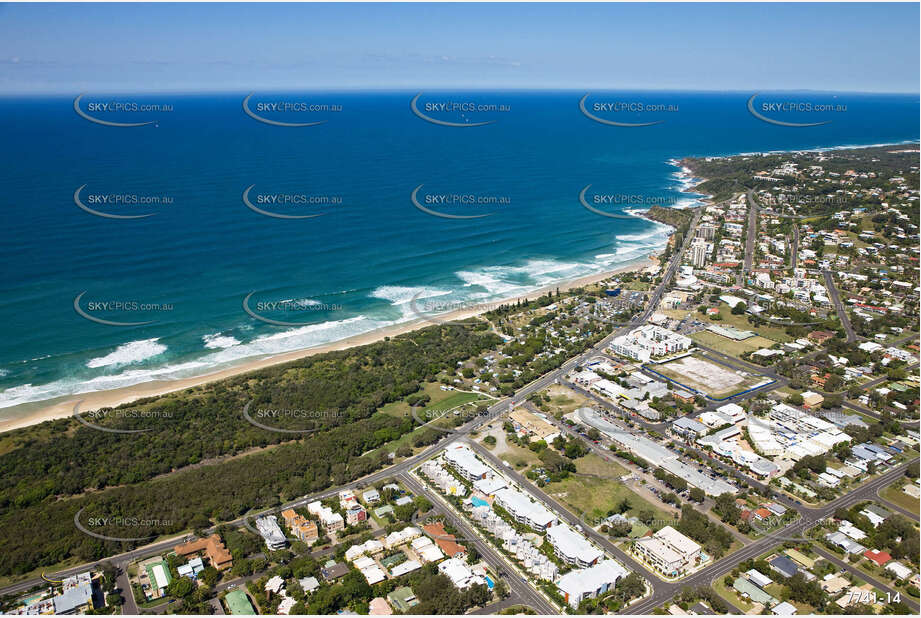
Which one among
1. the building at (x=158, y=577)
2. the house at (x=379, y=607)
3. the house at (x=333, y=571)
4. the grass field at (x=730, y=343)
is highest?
the grass field at (x=730, y=343)

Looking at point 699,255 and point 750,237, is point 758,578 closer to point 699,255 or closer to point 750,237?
point 699,255

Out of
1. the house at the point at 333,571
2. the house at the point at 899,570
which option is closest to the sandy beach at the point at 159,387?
the house at the point at 333,571

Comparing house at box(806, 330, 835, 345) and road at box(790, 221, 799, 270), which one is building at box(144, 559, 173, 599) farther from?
road at box(790, 221, 799, 270)

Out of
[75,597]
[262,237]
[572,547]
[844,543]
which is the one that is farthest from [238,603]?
[262,237]

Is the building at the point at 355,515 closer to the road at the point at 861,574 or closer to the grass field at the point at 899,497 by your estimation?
the road at the point at 861,574

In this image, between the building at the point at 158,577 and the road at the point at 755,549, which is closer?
the road at the point at 755,549

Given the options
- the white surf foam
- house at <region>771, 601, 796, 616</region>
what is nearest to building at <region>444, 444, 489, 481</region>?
house at <region>771, 601, 796, 616</region>
